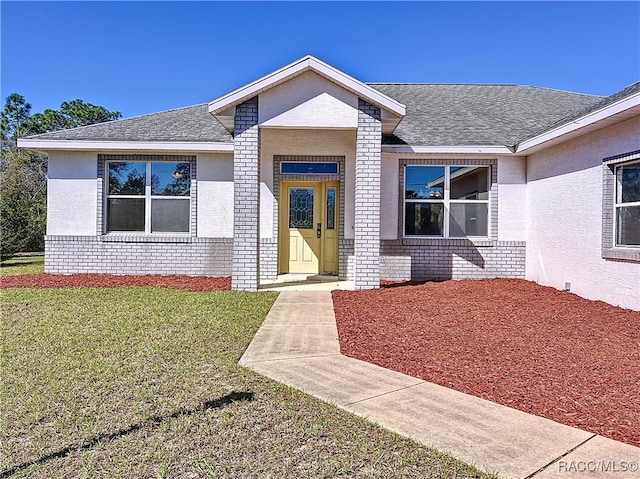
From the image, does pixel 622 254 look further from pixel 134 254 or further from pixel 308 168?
pixel 134 254

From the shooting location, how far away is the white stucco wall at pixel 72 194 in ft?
38.6

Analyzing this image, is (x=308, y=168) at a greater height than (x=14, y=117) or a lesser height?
lesser

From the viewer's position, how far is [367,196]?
972cm

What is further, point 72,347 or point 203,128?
point 203,128

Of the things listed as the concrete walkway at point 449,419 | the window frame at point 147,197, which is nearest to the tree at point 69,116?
the window frame at point 147,197

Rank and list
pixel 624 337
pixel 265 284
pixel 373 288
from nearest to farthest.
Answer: pixel 624 337
pixel 373 288
pixel 265 284

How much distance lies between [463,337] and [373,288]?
152 inches

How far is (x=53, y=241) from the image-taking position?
11891 mm

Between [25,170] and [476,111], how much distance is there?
29162mm

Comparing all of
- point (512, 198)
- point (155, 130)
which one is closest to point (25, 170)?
point (155, 130)

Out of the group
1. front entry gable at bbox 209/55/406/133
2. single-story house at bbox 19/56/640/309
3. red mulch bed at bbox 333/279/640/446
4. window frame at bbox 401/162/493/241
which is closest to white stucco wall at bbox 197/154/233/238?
single-story house at bbox 19/56/640/309

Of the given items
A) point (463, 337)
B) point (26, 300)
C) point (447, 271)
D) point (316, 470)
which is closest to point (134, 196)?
point (26, 300)

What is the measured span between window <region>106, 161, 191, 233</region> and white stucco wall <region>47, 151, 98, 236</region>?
1.34ft

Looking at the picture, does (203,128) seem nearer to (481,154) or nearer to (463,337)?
(481,154)
